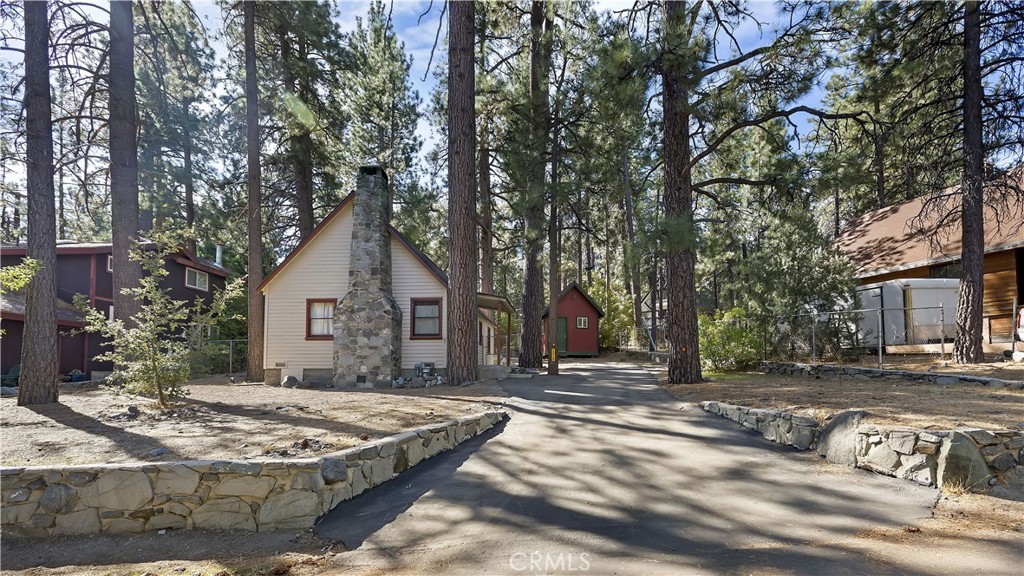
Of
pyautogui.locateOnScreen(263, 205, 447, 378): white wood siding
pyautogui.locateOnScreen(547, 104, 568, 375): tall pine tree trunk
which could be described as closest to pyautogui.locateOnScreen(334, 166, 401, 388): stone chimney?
pyautogui.locateOnScreen(263, 205, 447, 378): white wood siding

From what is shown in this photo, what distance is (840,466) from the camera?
571 cm

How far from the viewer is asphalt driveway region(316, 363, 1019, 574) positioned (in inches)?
143

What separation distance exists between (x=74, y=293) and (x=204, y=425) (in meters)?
13.5

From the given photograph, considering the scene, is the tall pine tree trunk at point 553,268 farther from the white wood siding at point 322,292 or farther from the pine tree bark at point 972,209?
the pine tree bark at point 972,209

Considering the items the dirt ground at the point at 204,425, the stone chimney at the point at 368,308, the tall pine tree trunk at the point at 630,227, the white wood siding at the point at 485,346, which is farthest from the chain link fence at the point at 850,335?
the stone chimney at the point at 368,308

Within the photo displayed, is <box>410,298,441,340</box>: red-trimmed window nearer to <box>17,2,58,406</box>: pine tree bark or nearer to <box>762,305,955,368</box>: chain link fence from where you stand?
<box>17,2,58,406</box>: pine tree bark

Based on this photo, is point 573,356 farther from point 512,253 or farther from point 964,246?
point 964,246

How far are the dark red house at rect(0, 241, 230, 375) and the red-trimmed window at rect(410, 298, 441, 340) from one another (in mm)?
7017

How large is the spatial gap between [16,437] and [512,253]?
67.9ft

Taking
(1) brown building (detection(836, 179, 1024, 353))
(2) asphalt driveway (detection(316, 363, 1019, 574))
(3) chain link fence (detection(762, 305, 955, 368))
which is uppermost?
(1) brown building (detection(836, 179, 1024, 353))

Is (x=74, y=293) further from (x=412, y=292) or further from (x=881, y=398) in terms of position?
(x=881, y=398)

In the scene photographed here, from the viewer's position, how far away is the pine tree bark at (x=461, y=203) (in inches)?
530

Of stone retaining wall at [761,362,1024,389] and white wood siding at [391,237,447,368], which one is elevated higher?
white wood siding at [391,237,447,368]

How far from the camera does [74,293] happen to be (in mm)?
16594
